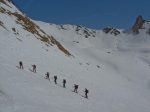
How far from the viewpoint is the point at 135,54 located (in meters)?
128

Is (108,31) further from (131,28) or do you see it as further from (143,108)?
(143,108)

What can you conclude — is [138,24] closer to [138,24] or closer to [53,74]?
[138,24]

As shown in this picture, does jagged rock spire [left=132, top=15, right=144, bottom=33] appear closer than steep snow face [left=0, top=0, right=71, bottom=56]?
No

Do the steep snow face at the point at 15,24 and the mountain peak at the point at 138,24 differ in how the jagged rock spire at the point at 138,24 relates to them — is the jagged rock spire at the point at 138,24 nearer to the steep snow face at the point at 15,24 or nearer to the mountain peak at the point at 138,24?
the mountain peak at the point at 138,24

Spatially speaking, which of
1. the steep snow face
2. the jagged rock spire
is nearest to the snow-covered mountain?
the steep snow face

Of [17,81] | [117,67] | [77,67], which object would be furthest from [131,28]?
[17,81]

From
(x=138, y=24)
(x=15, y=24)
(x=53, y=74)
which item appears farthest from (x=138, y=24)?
(x=53, y=74)

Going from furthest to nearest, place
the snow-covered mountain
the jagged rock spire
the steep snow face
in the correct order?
the jagged rock spire < the steep snow face < the snow-covered mountain

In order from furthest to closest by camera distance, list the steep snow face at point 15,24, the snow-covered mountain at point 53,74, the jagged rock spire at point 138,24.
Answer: the jagged rock spire at point 138,24 < the steep snow face at point 15,24 < the snow-covered mountain at point 53,74

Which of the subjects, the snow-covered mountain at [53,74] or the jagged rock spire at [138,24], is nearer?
the snow-covered mountain at [53,74]

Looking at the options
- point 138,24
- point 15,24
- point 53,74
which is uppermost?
point 138,24

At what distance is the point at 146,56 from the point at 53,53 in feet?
195

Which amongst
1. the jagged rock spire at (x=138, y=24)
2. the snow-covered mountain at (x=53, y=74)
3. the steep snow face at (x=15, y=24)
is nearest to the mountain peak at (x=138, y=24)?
the jagged rock spire at (x=138, y=24)

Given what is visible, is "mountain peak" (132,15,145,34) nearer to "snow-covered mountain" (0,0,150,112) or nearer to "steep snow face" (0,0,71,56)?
"snow-covered mountain" (0,0,150,112)
